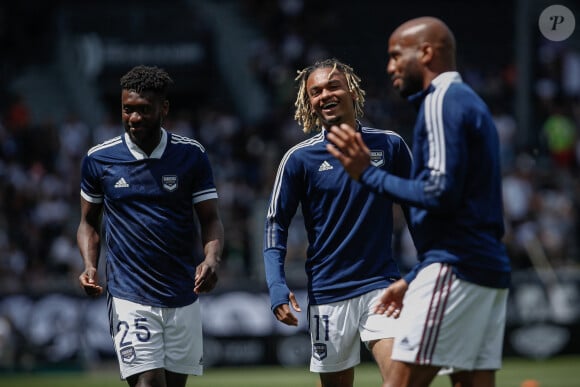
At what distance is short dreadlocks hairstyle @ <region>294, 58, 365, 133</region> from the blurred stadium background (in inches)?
364

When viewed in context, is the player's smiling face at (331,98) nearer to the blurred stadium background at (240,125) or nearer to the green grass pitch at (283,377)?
the green grass pitch at (283,377)

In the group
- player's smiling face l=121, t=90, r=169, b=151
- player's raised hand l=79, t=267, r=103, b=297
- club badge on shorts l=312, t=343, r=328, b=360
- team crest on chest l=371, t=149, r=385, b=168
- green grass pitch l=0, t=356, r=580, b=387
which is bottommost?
green grass pitch l=0, t=356, r=580, b=387

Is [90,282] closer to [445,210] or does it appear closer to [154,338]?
[154,338]

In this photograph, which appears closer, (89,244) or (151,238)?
(151,238)

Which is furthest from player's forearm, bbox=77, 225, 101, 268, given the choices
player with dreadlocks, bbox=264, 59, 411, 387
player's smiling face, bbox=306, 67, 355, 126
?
player's smiling face, bbox=306, 67, 355, 126

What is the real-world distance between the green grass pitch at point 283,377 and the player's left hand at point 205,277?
22.4ft

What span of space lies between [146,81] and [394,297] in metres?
2.38

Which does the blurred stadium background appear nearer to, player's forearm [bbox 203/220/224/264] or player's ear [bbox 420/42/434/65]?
player's forearm [bbox 203/220/224/264]

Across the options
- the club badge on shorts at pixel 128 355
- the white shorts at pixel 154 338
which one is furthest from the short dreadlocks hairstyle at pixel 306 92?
the club badge on shorts at pixel 128 355

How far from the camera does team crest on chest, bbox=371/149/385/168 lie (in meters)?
Result: 7.23

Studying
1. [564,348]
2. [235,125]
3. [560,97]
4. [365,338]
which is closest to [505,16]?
[560,97]

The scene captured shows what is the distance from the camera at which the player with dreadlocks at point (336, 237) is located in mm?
7098

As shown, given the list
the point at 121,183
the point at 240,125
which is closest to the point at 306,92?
the point at 121,183

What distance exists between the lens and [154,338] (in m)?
7.20
